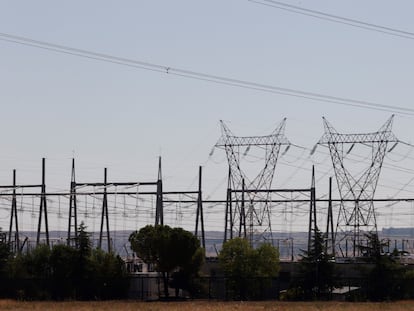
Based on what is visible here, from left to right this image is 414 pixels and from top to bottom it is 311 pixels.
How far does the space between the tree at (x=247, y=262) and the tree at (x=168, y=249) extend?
286 centimetres

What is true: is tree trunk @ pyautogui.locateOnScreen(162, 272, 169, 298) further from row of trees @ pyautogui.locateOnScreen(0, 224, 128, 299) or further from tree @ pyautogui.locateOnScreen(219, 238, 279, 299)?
tree @ pyautogui.locateOnScreen(219, 238, 279, 299)

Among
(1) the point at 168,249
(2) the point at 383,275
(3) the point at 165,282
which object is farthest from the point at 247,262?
(2) the point at 383,275

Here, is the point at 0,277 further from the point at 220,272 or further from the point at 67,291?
the point at 220,272

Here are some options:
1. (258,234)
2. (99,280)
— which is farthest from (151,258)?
(258,234)

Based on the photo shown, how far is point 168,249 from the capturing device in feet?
213

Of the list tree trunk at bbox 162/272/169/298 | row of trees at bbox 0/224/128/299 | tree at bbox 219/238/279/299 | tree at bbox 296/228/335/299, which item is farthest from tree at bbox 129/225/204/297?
tree at bbox 296/228/335/299

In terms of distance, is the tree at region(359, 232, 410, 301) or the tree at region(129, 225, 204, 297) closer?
the tree at region(359, 232, 410, 301)

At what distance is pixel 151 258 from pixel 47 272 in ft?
26.5

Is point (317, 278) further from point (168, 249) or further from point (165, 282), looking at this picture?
point (165, 282)

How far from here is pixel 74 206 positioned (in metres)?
78.6

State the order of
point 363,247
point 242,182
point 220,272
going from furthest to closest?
1. point 242,182
2. point 220,272
3. point 363,247

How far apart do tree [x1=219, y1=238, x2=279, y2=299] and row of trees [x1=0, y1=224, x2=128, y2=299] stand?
26.3ft

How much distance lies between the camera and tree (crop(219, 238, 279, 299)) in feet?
214

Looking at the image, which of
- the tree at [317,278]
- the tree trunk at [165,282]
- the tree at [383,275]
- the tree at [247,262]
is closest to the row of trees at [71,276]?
the tree trunk at [165,282]
